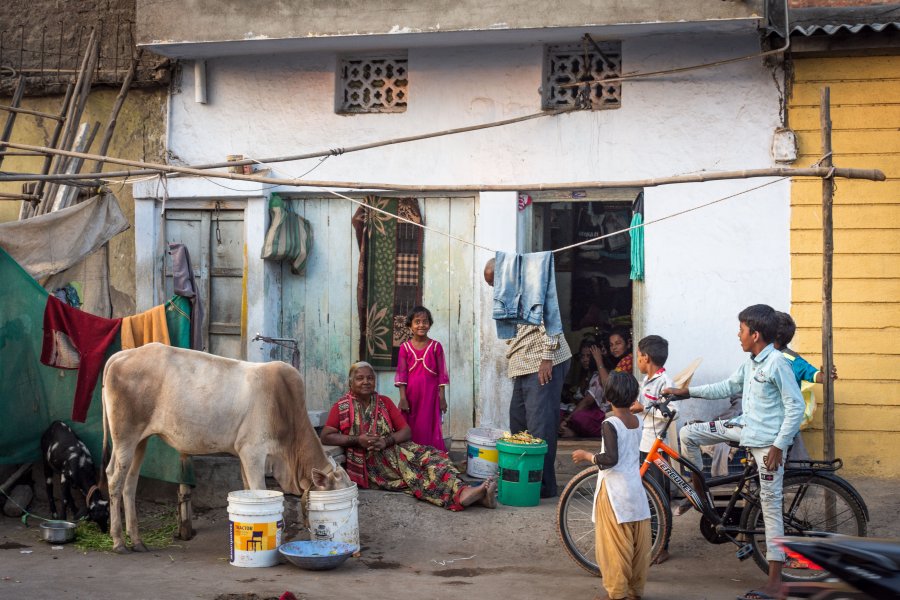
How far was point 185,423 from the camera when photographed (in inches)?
293

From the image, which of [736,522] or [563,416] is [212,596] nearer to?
[736,522]

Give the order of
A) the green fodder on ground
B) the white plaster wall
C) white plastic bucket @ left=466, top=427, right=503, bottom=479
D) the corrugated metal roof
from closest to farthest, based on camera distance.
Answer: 1. the green fodder on ground
2. the corrugated metal roof
3. white plastic bucket @ left=466, top=427, right=503, bottom=479
4. the white plaster wall

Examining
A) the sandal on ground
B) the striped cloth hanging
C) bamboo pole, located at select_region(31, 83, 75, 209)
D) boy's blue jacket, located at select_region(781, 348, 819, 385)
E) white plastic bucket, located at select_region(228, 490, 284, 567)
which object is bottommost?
the sandal on ground

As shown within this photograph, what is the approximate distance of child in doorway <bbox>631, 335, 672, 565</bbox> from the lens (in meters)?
6.98

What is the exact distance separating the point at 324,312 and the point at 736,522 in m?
4.62

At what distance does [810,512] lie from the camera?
6734 mm

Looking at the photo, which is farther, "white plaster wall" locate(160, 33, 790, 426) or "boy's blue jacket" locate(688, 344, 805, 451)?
"white plaster wall" locate(160, 33, 790, 426)

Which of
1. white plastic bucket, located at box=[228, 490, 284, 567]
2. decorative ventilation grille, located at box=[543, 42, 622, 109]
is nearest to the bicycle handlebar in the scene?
white plastic bucket, located at box=[228, 490, 284, 567]

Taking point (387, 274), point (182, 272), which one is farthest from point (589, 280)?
point (182, 272)

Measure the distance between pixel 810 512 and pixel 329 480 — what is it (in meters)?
3.19

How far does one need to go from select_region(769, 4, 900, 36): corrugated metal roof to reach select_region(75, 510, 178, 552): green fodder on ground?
20.1 ft

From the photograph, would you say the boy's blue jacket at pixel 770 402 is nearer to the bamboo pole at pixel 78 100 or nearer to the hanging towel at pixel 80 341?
the hanging towel at pixel 80 341

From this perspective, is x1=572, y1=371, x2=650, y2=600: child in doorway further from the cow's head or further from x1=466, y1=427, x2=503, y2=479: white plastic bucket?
x1=466, y1=427, x2=503, y2=479: white plastic bucket

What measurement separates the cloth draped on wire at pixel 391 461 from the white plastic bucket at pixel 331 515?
102 centimetres
